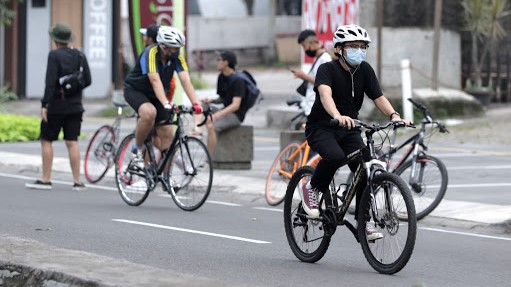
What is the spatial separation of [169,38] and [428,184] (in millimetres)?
2952

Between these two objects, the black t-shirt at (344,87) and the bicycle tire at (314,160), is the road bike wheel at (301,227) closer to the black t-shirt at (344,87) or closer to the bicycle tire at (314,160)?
the black t-shirt at (344,87)

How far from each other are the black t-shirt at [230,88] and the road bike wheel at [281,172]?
7.89 ft

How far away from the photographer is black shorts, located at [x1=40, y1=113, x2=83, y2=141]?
47.5 ft

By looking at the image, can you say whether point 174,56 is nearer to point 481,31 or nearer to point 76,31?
point 481,31

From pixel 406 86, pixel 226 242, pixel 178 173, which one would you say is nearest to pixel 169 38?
pixel 178 173

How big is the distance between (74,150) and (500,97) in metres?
14.4

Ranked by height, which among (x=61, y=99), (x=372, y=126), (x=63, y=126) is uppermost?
(x=372, y=126)

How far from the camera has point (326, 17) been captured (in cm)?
2359

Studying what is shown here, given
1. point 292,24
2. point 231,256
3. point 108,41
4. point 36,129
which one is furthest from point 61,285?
point 292,24

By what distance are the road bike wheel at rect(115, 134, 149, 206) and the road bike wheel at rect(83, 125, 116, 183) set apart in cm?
214

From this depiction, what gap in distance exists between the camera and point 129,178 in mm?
13391

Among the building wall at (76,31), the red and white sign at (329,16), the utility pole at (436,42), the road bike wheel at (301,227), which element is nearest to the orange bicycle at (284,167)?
the road bike wheel at (301,227)

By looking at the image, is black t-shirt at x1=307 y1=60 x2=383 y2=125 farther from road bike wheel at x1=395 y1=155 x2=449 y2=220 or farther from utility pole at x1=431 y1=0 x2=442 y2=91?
utility pole at x1=431 y1=0 x2=442 y2=91

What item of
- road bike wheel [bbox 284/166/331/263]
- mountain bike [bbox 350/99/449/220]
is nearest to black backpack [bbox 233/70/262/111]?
mountain bike [bbox 350/99/449/220]
